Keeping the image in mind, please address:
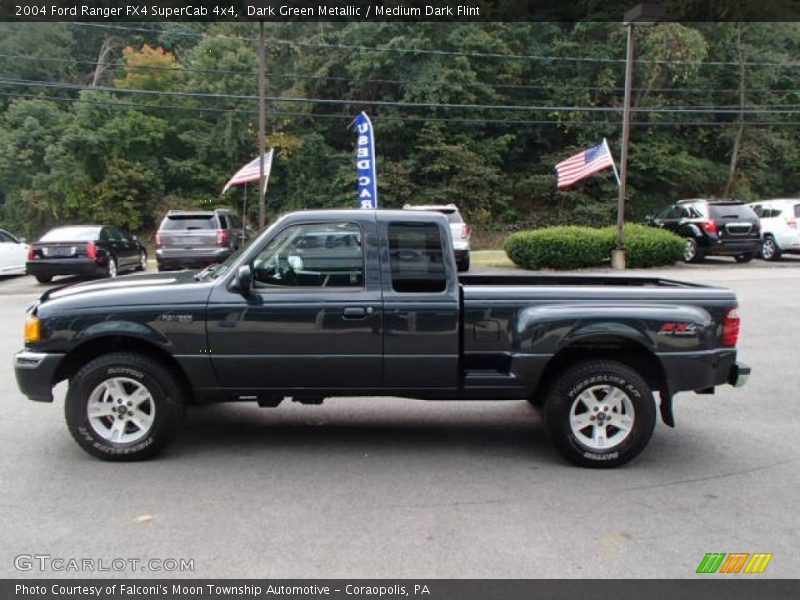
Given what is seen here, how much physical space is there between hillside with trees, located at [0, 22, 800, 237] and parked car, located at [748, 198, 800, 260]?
15.3 m

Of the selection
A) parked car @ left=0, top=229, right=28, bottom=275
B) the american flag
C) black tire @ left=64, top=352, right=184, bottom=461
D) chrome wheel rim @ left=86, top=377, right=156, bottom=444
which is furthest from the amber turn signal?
the american flag

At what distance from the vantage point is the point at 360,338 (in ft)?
15.8

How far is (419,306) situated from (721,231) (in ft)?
59.5

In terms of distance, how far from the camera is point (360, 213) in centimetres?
503

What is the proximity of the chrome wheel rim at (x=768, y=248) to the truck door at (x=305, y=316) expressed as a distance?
66.2ft

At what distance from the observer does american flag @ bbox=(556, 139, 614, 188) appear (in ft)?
69.6

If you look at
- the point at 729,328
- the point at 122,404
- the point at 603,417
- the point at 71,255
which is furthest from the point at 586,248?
the point at 122,404

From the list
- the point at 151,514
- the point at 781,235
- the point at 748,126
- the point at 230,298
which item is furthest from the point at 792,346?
the point at 748,126

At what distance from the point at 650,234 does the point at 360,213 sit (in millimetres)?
17334

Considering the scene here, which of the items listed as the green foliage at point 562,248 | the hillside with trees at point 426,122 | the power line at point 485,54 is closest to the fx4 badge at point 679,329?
the green foliage at point 562,248

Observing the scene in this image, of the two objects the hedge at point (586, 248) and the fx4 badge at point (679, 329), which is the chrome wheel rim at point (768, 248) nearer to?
the hedge at point (586, 248)

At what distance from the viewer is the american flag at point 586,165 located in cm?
2122

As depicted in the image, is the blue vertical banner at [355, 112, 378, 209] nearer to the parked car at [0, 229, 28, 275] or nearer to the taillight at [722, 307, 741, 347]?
the parked car at [0, 229, 28, 275]
